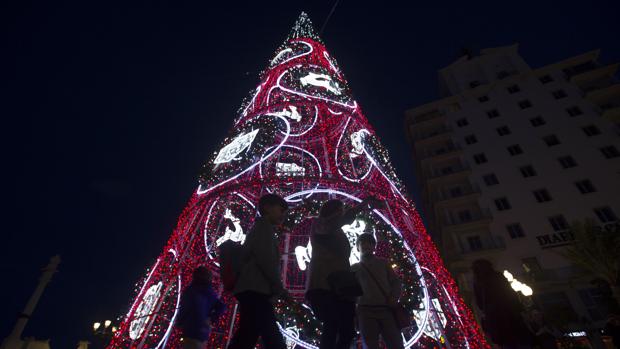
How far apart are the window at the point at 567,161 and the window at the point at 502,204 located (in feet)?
14.7

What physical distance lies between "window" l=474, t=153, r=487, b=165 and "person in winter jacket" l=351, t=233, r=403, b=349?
2330cm

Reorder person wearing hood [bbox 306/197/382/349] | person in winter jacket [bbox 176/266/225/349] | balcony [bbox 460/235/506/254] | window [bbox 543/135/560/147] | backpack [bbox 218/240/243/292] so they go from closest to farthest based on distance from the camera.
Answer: backpack [bbox 218/240/243/292], person wearing hood [bbox 306/197/382/349], person in winter jacket [bbox 176/266/225/349], balcony [bbox 460/235/506/254], window [bbox 543/135/560/147]

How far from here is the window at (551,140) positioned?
72.6 feet

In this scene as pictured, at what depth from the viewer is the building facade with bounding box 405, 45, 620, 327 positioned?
1738cm

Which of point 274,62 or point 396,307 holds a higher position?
point 274,62

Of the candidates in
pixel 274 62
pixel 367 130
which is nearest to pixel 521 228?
pixel 367 130

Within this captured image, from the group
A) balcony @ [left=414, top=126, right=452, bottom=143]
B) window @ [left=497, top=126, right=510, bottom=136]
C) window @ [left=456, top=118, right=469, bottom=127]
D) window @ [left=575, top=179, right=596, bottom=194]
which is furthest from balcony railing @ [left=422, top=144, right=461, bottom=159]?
window @ [left=575, top=179, right=596, bottom=194]

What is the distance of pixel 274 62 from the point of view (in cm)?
991

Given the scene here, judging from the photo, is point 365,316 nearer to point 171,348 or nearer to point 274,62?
point 171,348

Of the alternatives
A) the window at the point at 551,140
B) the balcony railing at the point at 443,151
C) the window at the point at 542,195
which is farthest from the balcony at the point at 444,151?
the window at the point at 542,195

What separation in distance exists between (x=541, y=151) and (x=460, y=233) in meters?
8.44

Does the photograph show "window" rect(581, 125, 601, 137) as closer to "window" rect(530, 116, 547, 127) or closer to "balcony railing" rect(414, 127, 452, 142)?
"window" rect(530, 116, 547, 127)

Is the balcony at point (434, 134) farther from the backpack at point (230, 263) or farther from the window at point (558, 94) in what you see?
the backpack at point (230, 263)

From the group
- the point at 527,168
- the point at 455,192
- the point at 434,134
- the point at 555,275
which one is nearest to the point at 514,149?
the point at 527,168
